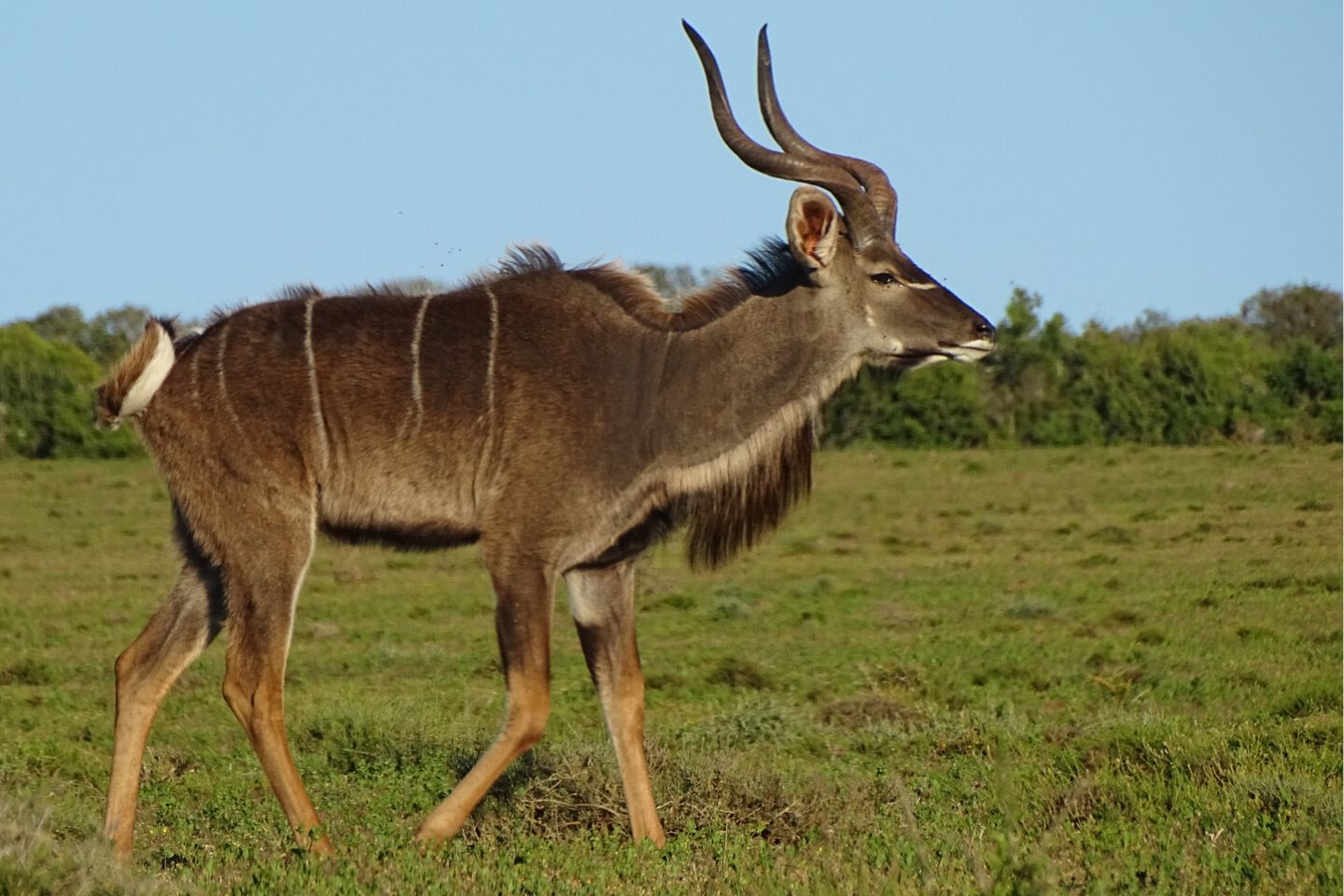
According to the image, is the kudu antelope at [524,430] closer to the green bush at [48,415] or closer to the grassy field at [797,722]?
the grassy field at [797,722]

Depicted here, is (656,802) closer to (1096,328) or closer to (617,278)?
(617,278)

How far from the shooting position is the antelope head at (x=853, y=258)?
5406mm

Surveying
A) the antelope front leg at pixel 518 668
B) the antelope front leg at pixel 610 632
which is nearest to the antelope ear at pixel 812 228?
the antelope front leg at pixel 610 632

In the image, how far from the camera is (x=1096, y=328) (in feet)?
111

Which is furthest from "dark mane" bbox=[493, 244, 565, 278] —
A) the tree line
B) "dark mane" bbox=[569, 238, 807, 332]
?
the tree line

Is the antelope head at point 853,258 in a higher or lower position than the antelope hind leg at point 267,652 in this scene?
higher

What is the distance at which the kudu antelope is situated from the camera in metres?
5.26

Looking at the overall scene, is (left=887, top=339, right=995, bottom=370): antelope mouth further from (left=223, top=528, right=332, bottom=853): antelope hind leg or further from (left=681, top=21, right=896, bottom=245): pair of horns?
(left=223, top=528, right=332, bottom=853): antelope hind leg

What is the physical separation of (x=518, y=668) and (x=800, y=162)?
167cm

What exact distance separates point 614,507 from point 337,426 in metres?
0.85

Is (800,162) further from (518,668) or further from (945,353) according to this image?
(518,668)

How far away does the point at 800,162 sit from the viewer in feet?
17.8

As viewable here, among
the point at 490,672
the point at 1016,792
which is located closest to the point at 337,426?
the point at 1016,792

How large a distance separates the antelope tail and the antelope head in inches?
70.2
